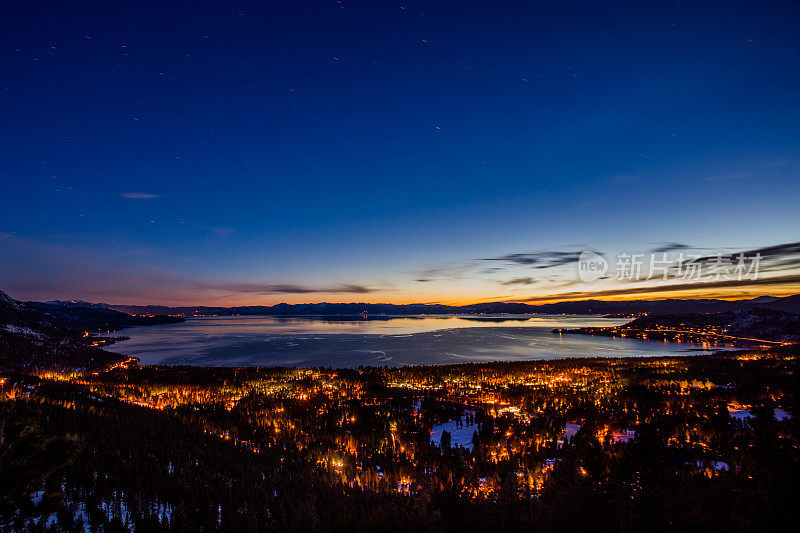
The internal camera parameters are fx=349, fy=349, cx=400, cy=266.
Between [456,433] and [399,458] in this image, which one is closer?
[399,458]

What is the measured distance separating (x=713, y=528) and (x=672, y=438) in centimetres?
1094

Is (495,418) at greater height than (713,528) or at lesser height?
lesser

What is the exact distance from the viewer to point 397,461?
15312 mm

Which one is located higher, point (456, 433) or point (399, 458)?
point (399, 458)

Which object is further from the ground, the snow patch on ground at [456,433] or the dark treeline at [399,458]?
the dark treeline at [399,458]

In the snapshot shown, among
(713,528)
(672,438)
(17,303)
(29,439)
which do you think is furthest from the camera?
(17,303)

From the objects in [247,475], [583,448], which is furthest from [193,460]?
[583,448]

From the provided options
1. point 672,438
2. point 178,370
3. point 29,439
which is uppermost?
point 29,439

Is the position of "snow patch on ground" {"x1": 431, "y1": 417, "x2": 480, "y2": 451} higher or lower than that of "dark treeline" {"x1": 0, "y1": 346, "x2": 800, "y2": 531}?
lower

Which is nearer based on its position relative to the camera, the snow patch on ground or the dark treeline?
the dark treeline

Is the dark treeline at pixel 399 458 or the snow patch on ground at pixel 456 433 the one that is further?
the snow patch on ground at pixel 456 433

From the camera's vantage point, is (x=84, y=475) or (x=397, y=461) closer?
(x=84, y=475)

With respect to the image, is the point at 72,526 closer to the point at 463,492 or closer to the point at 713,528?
the point at 463,492

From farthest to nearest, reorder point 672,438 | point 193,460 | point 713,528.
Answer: point 672,438, point 193,460, point 713,528
